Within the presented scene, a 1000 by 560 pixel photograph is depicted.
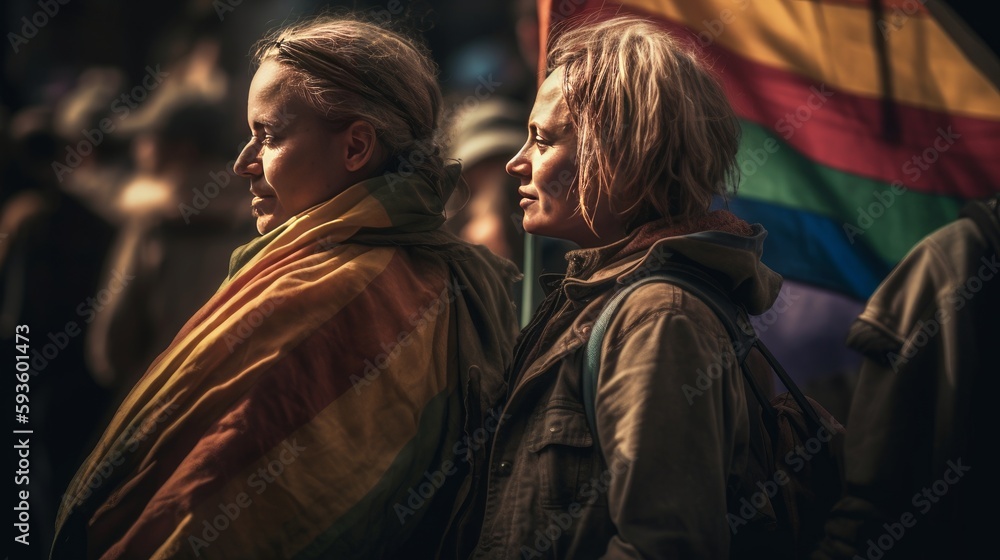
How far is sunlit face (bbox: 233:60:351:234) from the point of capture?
9.55 ft

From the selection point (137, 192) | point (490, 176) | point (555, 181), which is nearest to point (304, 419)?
point (555, 181)

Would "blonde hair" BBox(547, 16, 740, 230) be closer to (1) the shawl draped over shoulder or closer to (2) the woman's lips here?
(1) the shawl draped over shoulder

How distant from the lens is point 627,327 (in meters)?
2.25

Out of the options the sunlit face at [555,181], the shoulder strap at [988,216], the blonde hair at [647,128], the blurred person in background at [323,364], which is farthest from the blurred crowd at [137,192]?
the shoulder strap at [988,216]

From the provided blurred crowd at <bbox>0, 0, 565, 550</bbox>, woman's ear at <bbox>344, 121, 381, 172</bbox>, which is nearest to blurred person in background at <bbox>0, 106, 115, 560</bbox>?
blurred crowd at <bbox>0, 0, 565, 550</bbox>

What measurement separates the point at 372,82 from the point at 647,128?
0.83 meters

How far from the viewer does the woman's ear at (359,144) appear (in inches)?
115

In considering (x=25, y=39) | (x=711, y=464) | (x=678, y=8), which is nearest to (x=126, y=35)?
(x=25, y=39)

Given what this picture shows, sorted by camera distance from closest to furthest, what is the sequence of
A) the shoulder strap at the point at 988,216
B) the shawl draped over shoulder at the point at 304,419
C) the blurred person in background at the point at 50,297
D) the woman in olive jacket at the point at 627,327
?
1. the woman in olive jacket at the point at 627,327
2. the shoulder strap at the point at 988,216
3. the shawl draped over shoulder at the point at 304,419
4. the blurred person in background at the point at 50,297

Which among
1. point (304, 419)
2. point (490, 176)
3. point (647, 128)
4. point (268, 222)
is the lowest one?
point (490, 176)

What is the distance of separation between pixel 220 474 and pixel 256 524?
0.13 m

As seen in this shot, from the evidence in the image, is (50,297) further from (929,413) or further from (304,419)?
(929,413)

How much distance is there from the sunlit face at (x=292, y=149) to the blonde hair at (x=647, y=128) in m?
0.68

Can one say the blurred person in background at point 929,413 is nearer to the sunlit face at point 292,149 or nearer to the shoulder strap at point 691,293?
the shoulder strap at point 691,293
